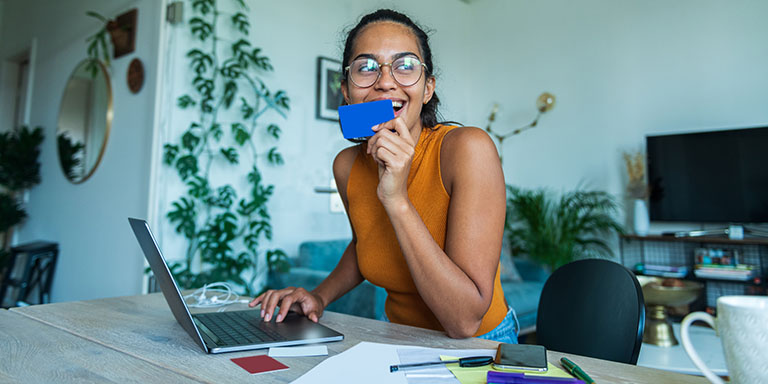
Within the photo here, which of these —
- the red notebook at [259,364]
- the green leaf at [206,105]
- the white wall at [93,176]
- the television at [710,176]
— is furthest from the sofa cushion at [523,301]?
the red notebook at [259,364]

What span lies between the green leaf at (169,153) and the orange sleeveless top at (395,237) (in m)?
1.85

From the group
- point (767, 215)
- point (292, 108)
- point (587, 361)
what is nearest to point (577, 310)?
point (587, 361)

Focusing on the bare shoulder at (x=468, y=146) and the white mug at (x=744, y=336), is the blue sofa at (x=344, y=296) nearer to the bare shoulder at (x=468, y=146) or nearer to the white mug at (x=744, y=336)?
the bare shoulder at (x=468, y=146)

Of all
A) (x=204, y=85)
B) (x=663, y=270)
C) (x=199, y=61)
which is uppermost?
(x=199, y=61)

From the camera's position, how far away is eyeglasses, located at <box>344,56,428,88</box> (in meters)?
0.99

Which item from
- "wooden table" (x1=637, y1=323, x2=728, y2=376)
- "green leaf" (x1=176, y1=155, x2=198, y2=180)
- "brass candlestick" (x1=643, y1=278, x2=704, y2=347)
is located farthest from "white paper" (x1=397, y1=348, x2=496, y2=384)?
"green leaf" (x1=176, y1=155, x2=198, y2=180)

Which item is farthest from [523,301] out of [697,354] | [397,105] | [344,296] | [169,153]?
[697,354]

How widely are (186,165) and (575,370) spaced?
247 cm

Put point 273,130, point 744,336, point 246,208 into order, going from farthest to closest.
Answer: point 273,130 → point 246,208 → point 744,336

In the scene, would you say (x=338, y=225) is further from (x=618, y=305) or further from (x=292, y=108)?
(x=618, y=305)

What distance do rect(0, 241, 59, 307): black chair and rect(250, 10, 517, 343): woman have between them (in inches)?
127

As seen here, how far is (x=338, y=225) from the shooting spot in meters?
3.54

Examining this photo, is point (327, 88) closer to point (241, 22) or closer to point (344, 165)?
point (241, 22)

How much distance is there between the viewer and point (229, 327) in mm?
853
